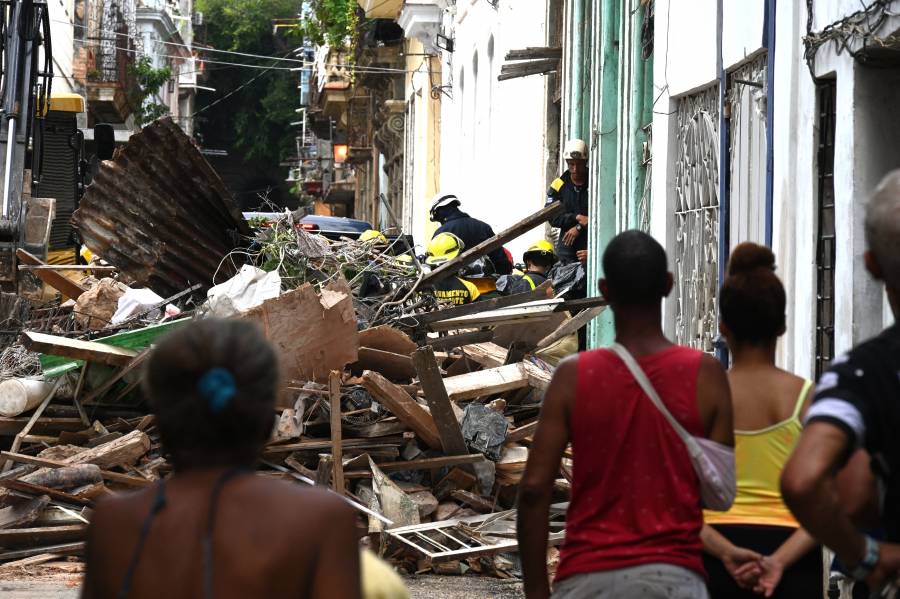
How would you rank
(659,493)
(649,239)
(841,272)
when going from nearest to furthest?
(659,493) < (649,239) < (841,272)

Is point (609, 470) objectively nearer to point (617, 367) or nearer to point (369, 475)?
point (617, 367)

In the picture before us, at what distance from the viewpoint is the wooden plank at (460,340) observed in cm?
1070

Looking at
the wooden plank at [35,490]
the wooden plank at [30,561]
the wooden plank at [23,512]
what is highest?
the wooden plank at [35,490]

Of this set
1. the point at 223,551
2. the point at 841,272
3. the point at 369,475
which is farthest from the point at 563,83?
the point at 223,551

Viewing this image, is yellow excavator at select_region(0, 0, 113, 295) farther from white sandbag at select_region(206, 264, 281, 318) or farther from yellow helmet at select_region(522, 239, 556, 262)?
yellow helmet at select_region(522, 239, 556, 262)

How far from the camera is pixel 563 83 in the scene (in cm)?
1562

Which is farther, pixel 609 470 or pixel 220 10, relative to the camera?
pixel 220 10

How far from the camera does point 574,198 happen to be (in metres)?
14.5

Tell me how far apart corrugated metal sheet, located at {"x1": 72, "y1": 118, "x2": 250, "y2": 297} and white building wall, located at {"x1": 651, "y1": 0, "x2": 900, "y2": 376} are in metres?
4.93

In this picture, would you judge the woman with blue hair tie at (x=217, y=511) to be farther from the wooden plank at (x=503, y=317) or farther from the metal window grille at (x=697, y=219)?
the wooden plank at (x=503, y=317)

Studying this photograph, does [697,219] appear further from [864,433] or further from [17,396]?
[864,433]

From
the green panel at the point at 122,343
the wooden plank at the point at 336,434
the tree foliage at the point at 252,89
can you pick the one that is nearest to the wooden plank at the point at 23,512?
the green panel at the point at 122,343

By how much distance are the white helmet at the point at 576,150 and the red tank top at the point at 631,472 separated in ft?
35.0

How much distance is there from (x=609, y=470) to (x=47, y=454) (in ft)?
19.7
